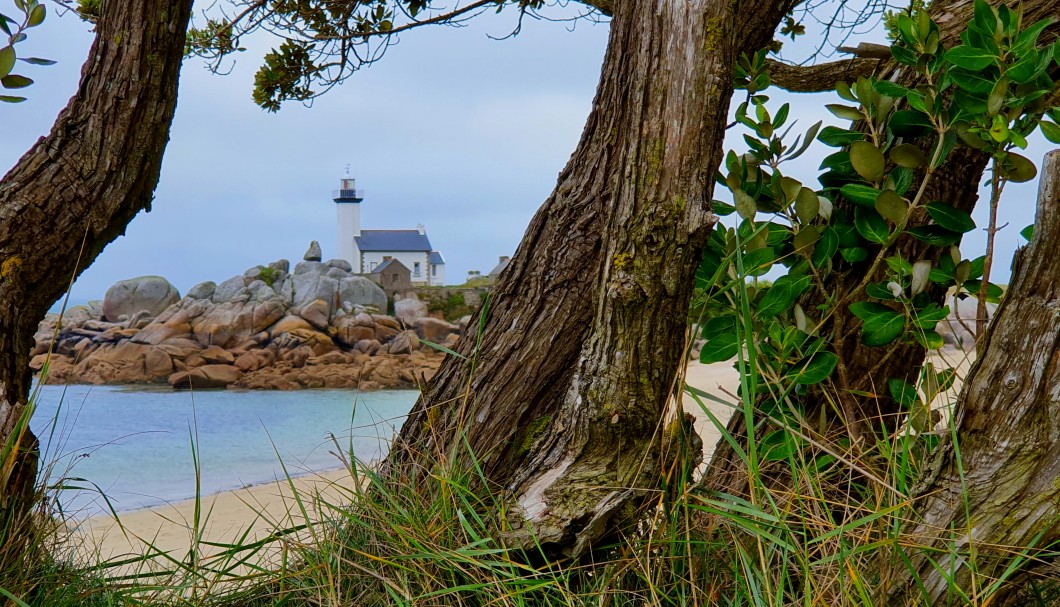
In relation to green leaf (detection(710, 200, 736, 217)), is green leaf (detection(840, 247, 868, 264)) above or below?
below

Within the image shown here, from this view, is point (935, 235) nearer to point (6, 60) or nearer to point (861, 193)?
point (861, 193)

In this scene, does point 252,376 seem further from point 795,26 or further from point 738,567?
point 738,567

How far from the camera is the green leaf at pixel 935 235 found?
6.77 feet

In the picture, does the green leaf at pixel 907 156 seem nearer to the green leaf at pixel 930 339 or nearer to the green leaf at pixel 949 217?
the green leaf at pixel 949 217

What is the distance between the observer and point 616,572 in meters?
1.84

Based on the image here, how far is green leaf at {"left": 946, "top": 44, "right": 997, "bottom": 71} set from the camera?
1.82 metres

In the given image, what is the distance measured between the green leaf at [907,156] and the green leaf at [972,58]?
0.21 m

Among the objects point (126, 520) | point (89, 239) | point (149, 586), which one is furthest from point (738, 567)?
point (126, 520)

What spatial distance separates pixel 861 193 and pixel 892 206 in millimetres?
91

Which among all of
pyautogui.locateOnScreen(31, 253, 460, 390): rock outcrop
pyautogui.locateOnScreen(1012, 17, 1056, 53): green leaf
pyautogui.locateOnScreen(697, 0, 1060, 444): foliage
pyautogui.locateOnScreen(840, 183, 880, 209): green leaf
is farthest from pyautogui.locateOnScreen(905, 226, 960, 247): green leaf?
pyautogui.locateOnScreen(31, 253, 460, 390): rock outcrop

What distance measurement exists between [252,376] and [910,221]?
19739mm

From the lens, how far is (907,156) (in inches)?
77.0

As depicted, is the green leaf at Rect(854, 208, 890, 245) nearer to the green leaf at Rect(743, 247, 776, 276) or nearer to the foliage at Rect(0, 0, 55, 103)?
the green leaf at Rect(743, 247, 776, 276)

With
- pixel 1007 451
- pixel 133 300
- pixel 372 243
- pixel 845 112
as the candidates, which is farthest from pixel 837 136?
pixel 372 243
